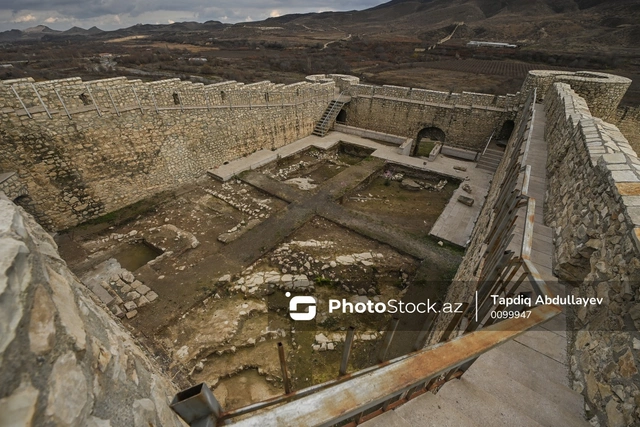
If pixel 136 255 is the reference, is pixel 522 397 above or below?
above

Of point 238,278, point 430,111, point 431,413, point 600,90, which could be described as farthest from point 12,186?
point 600,90

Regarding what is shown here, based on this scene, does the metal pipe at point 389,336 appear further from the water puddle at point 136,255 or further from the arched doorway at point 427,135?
the arched doorway at point 427,135

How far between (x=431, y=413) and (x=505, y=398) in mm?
731

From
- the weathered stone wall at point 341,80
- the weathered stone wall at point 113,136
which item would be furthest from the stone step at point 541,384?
the weathered stone wall at point 341,80

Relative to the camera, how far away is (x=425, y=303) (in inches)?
281

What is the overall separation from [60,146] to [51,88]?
62.2 inches

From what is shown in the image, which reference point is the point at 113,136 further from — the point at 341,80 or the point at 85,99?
the point at 341,80

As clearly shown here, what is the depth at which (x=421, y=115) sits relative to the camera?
1533 cm

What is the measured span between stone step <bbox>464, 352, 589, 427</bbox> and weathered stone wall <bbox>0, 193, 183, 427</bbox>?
2.49 metres

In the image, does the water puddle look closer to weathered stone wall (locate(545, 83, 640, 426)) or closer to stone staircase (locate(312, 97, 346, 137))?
weathered stone wall (locate(545, 83, 640, 426))

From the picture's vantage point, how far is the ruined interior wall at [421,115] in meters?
14.2

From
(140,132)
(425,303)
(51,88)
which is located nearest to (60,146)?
(51,88)

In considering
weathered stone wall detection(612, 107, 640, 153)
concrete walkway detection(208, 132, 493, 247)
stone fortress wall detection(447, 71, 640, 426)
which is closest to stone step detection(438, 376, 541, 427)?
stone fortress wall detection(447, 71, 640, 426)

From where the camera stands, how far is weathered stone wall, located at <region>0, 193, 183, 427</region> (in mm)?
860
